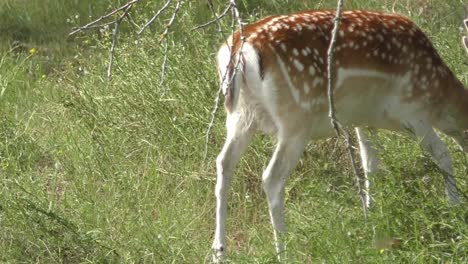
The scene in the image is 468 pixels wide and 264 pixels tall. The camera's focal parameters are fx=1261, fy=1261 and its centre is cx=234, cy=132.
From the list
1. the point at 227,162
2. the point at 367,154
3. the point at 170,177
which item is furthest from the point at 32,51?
the point at 227,162

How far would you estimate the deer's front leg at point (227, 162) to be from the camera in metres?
5.79

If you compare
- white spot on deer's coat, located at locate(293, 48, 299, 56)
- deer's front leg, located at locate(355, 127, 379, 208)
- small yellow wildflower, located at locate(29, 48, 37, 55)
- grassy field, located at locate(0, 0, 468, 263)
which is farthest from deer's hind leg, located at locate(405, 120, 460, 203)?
small yellow wildflower, located at locate(29, 48, 37, 55)

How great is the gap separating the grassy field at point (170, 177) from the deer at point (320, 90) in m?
0.19

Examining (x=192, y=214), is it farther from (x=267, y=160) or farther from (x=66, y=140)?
(x=66, y=140)

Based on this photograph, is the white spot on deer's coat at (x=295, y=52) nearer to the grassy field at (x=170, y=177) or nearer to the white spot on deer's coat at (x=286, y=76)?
the white spot on deer's coat at (x=286, y=76)

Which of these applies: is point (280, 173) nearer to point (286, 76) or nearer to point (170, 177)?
point (286, 76)

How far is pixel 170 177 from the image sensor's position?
6.79 meters

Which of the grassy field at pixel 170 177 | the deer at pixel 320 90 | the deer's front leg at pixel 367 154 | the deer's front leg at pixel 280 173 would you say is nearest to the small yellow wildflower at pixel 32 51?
the grassy field at pixel 170 177

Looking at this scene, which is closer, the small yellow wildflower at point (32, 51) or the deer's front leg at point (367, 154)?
the deer's front leg at point (367, 154)

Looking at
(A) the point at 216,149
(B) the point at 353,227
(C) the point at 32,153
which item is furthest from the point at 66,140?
(B) the point at 353,227

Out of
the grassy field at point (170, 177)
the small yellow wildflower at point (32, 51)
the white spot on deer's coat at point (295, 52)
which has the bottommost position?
the small yellow wildflower at point (32, 51)

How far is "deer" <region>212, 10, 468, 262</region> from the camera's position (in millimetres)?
5605

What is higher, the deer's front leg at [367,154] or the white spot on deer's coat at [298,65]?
the white spot on deer's coat at [298,65]

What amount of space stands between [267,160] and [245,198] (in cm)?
31
